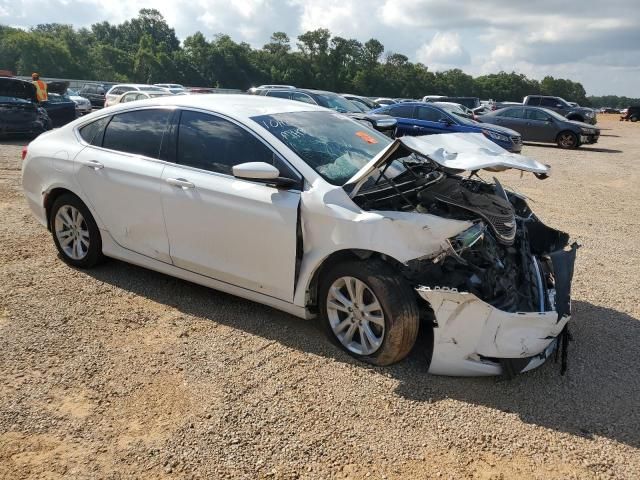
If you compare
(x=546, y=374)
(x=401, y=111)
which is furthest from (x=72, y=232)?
(x=401, y=111)

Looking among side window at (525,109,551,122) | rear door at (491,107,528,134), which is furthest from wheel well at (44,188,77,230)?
side window at (525,109,551,122)

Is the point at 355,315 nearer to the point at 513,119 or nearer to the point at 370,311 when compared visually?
the point at 370,311

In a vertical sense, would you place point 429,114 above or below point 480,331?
above

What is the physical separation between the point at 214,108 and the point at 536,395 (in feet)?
10.0

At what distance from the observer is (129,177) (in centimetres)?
439

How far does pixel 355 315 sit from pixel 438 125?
12956mm

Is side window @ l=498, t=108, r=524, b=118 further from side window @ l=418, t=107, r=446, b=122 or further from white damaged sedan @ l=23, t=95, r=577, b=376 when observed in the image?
white damaged sedan @ l=23, t=95, r=577, b=376

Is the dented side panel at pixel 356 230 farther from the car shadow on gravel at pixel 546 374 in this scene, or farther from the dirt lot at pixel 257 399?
the dirt lot at pixel 257 399

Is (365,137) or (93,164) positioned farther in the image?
(93,164)

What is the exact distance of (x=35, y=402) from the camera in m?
3.14

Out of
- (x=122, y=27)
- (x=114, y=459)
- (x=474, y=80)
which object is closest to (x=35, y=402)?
(x=114, y=459)

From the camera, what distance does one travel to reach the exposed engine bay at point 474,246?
332cm

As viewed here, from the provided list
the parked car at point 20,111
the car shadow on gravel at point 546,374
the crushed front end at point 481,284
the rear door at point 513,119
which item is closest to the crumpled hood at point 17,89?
the parked car at point 20,111

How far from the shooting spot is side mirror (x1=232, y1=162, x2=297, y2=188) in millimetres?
3541
